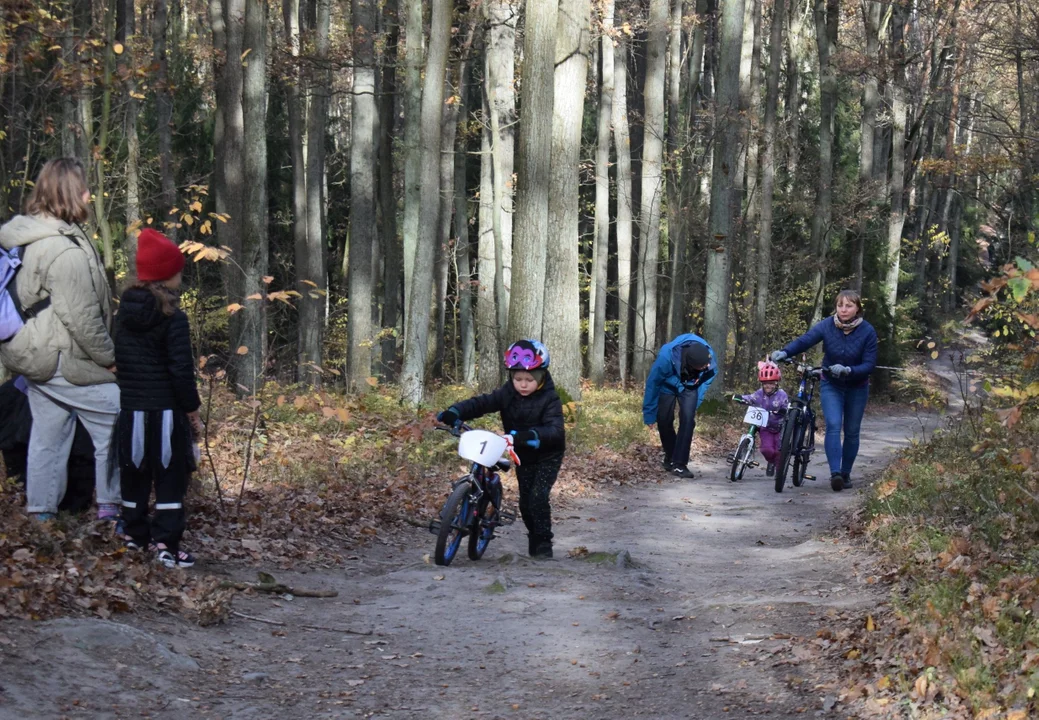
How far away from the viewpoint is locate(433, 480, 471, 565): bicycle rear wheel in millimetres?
8211

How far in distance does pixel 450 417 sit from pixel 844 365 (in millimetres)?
6012

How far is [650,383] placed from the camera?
14.7m

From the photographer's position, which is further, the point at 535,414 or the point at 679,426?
the point at 679,426

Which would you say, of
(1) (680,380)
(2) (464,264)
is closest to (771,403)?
(1) (680,380)

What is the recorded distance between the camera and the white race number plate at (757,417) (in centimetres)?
1421

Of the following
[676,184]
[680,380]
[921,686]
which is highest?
[676,184]

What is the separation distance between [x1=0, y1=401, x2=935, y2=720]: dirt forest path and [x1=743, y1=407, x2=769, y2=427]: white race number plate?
454 cm

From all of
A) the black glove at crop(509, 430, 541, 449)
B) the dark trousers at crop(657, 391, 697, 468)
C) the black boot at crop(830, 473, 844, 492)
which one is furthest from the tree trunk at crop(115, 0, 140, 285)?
the black boot at crop(830, 473, 844, 492)

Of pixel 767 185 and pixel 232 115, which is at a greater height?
pixel 232 115

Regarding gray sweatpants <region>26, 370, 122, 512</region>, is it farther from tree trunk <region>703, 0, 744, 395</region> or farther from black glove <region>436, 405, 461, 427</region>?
tree trunk <region>703, 0, 744, 395</region>

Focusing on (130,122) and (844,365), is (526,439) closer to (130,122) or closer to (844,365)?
(844,365)

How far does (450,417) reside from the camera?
8.10 meters

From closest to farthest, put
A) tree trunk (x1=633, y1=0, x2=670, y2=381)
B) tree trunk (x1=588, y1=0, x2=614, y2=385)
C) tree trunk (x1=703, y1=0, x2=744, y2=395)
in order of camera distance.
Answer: tree trunk (x1=703, y1=0, x2=744, y2=395) → tree trunk (x1=633, y1=0, x2=670, y2=381) → tree trunk (x1=588, y1=0, x2=614, y2=385)

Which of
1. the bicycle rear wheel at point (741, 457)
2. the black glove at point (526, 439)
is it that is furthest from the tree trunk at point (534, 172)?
the black glove at point (526, 439)
